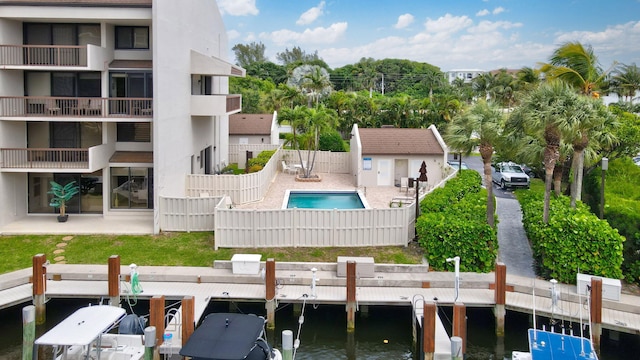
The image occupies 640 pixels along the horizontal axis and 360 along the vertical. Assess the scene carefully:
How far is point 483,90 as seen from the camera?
256ft

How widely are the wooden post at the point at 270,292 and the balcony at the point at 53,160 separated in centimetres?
1202

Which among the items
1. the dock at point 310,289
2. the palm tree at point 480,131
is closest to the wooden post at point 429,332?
the dock at point 310,289

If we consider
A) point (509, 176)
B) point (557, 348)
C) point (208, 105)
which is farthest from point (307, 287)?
point (509, 176)

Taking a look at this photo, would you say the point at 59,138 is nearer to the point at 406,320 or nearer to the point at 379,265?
the point at 379,265

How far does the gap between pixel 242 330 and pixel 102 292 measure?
22.2 ft

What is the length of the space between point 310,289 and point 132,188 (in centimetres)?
1295

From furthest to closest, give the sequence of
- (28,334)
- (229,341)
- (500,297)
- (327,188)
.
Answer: (327,188) < (500,297) < (28,334) < (229,341)

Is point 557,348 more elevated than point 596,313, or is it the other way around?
point 596,313

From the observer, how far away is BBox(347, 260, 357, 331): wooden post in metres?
18.6

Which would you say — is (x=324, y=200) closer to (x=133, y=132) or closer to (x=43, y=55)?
(x=133, y=132)

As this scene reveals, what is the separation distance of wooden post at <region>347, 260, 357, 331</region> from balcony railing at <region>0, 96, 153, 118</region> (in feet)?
44.6

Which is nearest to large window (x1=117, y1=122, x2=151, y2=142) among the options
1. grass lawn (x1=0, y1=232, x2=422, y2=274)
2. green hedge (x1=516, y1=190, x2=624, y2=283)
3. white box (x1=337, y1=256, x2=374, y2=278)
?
grass lawn (x1=0, y1=232, x2=422, y2=274)

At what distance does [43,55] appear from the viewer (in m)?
27.3

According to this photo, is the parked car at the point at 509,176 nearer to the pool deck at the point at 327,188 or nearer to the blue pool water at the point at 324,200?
the pool deck at the point at 327,188
